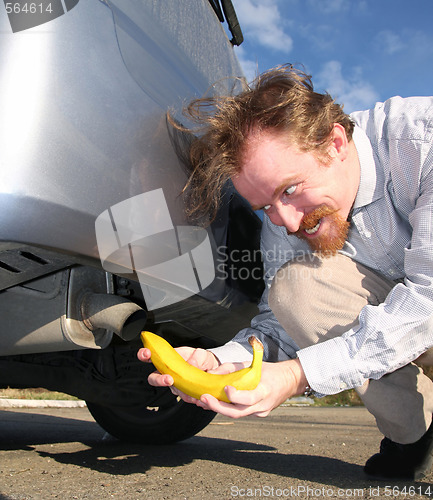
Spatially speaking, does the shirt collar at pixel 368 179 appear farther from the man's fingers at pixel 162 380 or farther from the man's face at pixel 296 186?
the man's fingers at pixel 162 380

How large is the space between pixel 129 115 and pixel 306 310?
2.57ft

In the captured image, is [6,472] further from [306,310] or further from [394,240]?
[394,240]

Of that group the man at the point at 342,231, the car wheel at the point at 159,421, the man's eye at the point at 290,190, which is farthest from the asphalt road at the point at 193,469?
the man's eye at the point at 290,190

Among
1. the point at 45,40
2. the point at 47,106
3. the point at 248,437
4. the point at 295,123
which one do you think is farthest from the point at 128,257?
the point at 248,437

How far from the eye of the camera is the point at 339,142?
1.60m

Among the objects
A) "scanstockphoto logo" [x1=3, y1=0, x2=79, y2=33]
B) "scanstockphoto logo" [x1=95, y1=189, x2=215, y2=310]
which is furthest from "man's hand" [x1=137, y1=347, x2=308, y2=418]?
"scanstockphoto logo" [x1=3, y1=0, x2=79, y2=33]

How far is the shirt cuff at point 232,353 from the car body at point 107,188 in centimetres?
15

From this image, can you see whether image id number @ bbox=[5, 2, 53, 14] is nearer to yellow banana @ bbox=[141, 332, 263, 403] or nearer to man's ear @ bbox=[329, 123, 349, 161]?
yellow banana @ bbox=[141, 332, 263, 403]

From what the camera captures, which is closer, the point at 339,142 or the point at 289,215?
the point at 289,215

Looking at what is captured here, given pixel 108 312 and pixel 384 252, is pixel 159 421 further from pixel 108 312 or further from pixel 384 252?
pixel 384 252

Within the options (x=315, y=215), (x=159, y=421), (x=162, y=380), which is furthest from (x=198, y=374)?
(x=159, y=421)

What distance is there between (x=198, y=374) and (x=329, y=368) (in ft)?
1.07

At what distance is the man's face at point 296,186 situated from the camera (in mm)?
1446

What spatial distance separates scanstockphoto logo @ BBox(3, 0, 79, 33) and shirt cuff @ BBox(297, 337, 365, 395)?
3.20 feet
